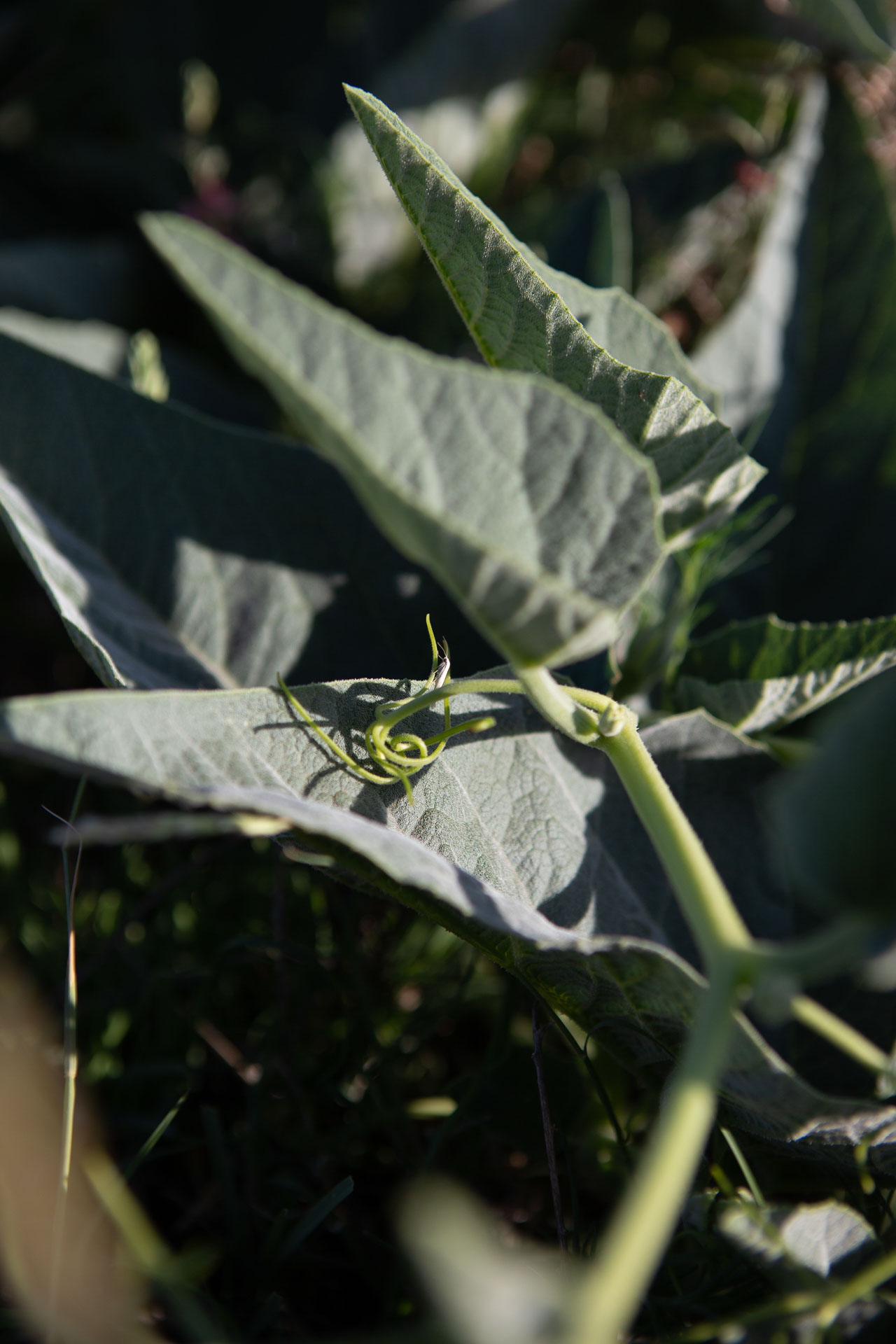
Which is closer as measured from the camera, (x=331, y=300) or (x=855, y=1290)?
(x=855, y=1290)

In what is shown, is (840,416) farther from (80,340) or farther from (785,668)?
(80,340)

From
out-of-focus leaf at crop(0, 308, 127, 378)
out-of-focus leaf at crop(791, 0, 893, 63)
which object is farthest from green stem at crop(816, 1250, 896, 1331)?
out-of-focus leaf at crop(791, 0, 893, 63)

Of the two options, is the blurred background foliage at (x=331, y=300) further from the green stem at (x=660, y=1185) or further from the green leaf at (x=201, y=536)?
the green stem at (x=660, y=1185)

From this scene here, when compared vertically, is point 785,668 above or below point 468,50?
below

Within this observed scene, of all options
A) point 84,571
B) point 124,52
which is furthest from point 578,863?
point 124,52

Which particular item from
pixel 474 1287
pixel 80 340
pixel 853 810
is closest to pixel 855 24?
pixel 80 340

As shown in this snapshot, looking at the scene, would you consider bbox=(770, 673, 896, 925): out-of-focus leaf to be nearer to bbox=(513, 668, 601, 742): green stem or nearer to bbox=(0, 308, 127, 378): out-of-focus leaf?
bbox=(513, 668, 601, 742): green stem

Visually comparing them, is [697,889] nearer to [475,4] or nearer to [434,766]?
[434,766]
